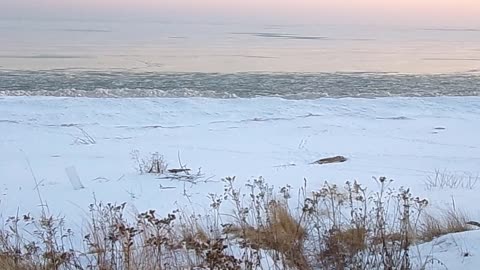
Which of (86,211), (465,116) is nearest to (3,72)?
(465,116)

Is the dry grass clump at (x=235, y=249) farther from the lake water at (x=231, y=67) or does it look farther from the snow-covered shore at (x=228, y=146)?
the lake water at (x=231, y=67)

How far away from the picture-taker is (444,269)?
496 centimetres

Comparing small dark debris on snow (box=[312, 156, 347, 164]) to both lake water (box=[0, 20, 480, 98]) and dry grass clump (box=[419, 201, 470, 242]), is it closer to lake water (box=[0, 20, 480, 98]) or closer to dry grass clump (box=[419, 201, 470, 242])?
dry grass clump (box=[419, 201, 470, 242])

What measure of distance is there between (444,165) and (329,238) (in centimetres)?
712

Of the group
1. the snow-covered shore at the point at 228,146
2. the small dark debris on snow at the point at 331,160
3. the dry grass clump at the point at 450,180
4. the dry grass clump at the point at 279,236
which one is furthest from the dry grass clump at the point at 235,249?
the small dark debris on snow at the point at 331,160

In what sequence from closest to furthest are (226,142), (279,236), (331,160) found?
(279,236), (331,160), (226,142)

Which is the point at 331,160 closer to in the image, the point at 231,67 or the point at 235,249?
the point at 235,249

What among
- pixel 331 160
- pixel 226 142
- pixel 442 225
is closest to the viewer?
pixel 442 225

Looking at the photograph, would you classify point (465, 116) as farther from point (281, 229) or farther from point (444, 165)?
point (281, 229)

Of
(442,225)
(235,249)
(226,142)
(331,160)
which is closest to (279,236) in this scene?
(235,249)

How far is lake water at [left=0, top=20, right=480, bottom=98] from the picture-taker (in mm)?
24891

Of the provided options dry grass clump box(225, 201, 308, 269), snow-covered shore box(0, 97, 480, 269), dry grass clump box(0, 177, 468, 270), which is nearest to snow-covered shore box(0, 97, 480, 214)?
snow-covered shore box(0, 97, 480, 269)

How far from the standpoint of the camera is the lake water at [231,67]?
81.7ft

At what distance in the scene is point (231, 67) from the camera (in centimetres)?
3225
